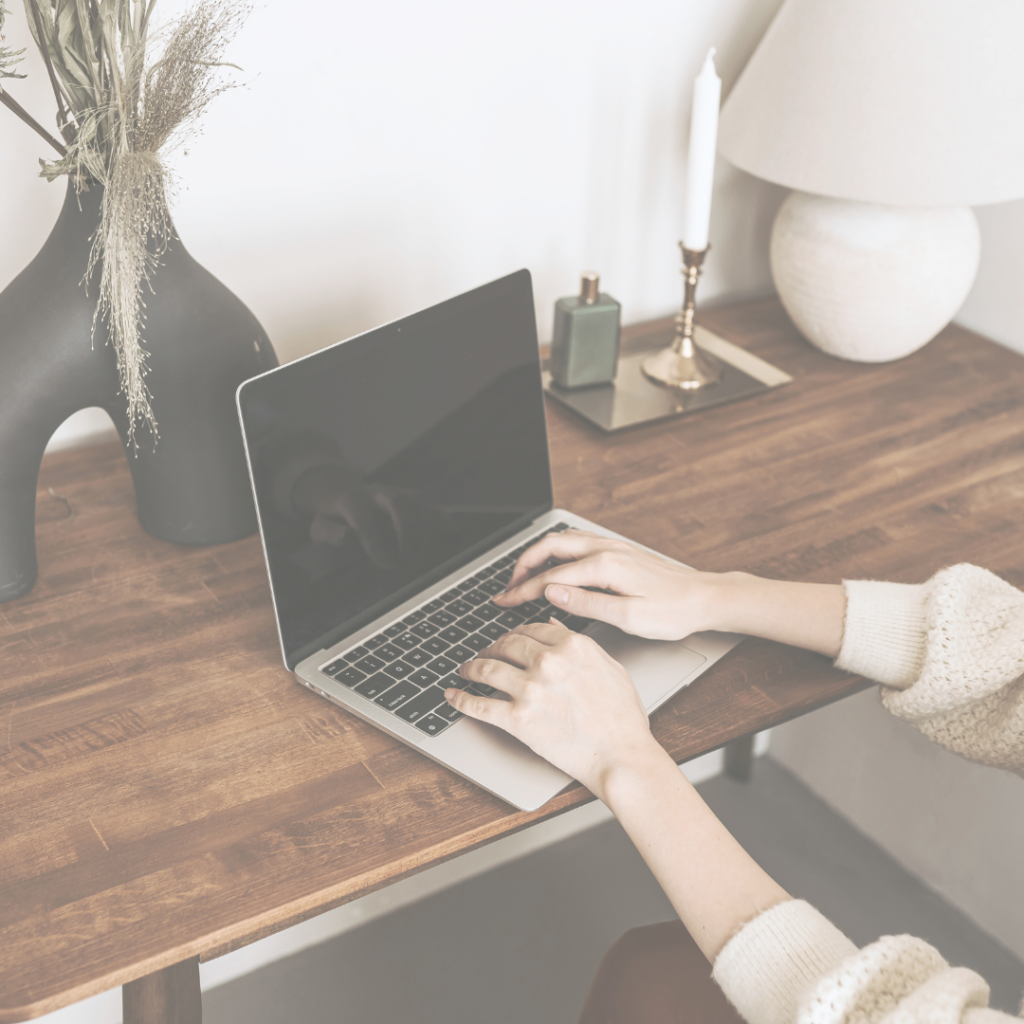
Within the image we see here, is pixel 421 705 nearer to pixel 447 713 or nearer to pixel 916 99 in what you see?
pixel 447 713

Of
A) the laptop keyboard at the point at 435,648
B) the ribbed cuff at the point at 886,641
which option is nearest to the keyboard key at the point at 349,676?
the laptop keyboard at the point at 435,648

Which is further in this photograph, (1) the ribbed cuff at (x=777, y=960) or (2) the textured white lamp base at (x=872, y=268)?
(2) the textured white lamp base at (x=872, y=268)

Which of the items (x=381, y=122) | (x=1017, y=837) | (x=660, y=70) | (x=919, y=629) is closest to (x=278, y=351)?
(x=381, y=122)

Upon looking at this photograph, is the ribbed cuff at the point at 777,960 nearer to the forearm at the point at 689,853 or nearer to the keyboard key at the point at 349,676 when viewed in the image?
the forearm at the point at 689,853

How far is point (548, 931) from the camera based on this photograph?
1416mm

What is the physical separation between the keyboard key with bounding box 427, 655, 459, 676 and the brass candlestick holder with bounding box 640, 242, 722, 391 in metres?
0.57

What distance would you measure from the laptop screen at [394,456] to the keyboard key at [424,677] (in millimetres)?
74

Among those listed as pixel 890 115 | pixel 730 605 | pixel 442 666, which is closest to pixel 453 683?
pixel 442 666

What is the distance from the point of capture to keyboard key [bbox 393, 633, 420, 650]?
79 cm

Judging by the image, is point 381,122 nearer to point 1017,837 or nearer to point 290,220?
point 290,220

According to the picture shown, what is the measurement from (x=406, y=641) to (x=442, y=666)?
0.04 meters

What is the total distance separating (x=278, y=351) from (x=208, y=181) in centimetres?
21

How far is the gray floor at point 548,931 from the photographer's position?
4.29ft

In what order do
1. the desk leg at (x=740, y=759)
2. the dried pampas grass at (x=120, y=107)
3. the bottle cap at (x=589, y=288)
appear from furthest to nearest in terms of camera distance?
the desk leg at (x=740, y=759) < the bottle cap at (x=589, y=288) < the dried pampas grass at (x=120, y=107)
